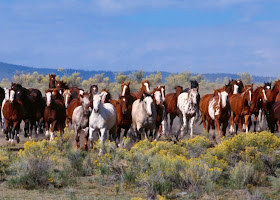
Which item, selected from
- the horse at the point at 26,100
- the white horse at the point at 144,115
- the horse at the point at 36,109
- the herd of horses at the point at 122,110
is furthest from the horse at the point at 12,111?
the white horse at the point at 144,115

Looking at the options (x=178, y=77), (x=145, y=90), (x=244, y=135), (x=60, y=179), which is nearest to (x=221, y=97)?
(x=145, y=90)

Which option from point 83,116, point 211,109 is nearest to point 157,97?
point 211,109

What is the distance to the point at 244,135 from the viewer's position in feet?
44.9

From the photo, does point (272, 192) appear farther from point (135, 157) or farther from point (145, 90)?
point (145, 90)

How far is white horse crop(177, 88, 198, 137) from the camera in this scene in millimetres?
22688

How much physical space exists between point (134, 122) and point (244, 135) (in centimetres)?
553

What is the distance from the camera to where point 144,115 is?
59.2 feet

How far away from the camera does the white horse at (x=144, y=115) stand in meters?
18.0

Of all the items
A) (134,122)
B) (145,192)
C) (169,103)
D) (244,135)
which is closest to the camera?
(145,192)

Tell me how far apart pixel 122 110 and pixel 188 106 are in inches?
221

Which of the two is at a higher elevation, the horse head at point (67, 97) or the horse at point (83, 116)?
the horse head at point (67, 97)

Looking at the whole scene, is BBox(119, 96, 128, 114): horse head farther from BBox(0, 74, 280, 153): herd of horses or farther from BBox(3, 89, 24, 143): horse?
BBox(3, 89, 24, 143): horse

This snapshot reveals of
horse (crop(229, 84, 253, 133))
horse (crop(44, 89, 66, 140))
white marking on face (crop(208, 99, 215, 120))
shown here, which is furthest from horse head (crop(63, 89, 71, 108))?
horse (crop(229, 84, 253, 133))

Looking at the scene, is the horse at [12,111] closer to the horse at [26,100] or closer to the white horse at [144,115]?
the horse at [26,100]
